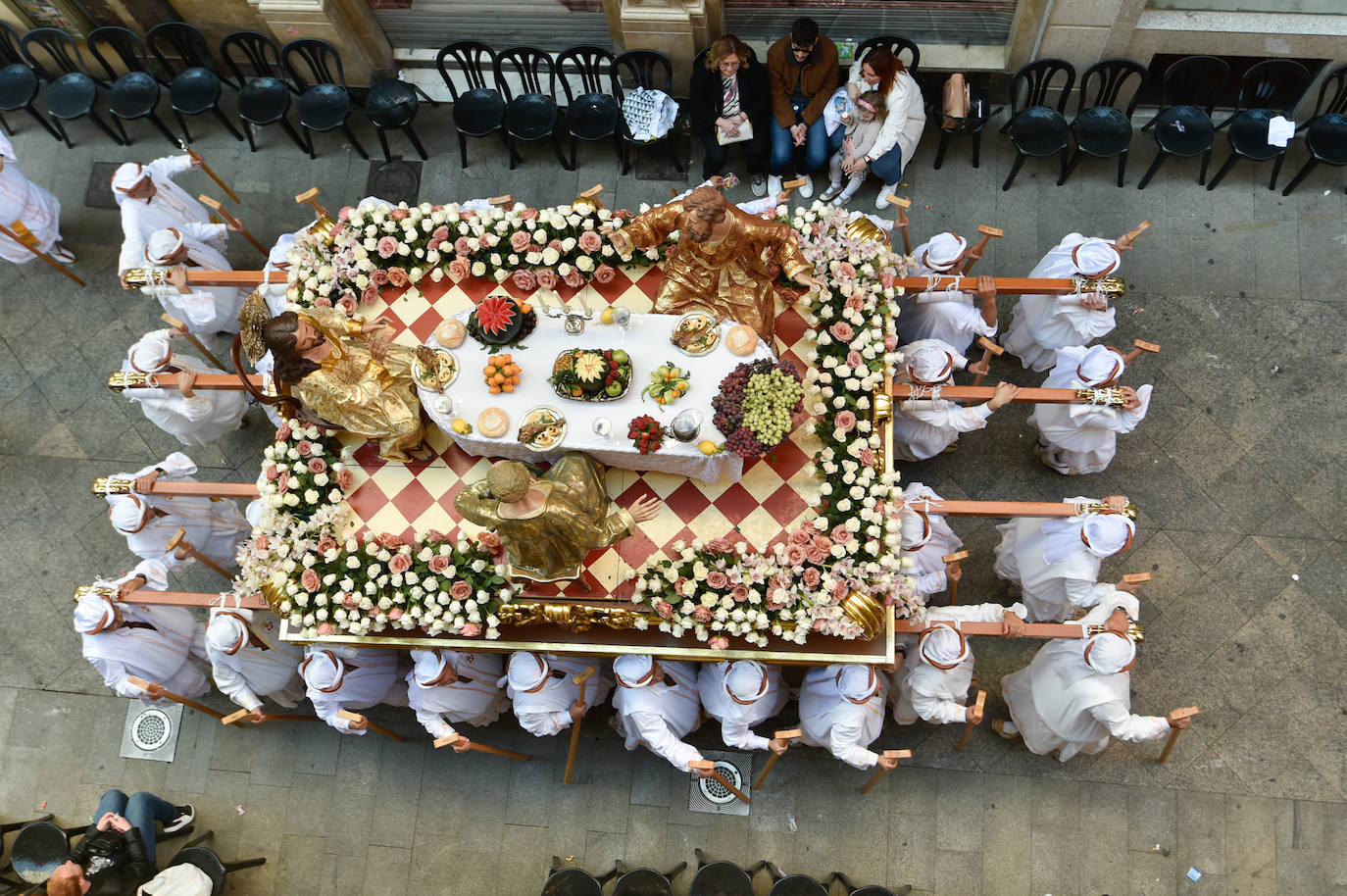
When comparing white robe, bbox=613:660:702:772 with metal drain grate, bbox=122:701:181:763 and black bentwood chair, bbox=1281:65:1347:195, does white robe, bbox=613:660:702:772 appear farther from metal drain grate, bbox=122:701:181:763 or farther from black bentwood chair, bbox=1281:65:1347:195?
black bentwood chair, bbox=1281:65:1347:195

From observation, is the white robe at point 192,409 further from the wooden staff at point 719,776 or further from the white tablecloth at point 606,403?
the wooden staff at point 719,776

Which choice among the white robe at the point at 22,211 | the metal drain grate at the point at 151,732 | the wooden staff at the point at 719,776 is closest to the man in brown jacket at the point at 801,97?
the wooden staff at the point at 719,776

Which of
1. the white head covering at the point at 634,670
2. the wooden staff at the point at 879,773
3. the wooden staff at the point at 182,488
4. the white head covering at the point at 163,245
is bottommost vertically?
the wooden staff at the point at 879,773

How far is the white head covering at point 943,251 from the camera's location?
23.0 feet

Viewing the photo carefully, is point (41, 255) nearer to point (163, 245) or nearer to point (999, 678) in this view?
point (163, 245)

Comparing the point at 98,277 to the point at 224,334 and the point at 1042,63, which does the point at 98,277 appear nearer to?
the point at 224,334

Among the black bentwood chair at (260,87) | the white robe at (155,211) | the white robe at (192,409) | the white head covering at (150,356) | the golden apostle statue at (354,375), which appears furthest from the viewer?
the black bentwood chair at (260,87)

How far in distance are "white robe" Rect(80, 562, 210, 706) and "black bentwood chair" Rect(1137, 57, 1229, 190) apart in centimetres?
877

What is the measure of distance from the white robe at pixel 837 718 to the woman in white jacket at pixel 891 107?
4.27 meters

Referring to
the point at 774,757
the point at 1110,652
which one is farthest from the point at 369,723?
the point at 1110,652

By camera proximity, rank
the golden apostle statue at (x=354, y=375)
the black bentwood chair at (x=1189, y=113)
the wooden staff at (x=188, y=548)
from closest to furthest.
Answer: the golden apostle statue at (x=354, y=375) < the wooden staff at (x=188, y=548) < the black bentwood chair at (x=1189, y=113)

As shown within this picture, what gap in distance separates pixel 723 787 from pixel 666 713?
3.61 feet

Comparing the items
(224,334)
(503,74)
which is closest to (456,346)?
(224,334)

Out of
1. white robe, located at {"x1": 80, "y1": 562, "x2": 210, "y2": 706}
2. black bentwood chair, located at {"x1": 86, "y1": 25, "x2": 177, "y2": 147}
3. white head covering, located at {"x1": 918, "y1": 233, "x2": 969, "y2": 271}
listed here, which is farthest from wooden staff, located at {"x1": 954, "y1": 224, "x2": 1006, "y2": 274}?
black bentwood chair, located at {"x1": 86, "y1": 25, "x2": 177, "y2": 147}
